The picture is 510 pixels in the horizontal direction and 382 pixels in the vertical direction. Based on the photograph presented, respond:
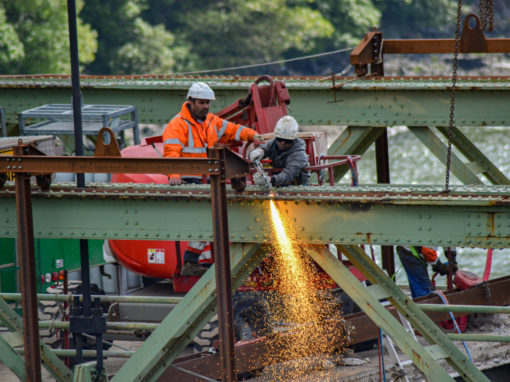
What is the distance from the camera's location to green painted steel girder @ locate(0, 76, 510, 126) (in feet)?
45.6

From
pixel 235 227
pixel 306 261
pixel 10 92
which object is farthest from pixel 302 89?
pixel 235 227

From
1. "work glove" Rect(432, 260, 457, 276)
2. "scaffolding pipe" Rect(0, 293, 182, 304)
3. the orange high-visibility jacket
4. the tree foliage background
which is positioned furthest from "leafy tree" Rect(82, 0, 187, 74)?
"scaffolding pipe" Rect(0, 293, 182, 304)

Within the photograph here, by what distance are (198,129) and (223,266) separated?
2.99 meters

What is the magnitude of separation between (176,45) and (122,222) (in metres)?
46.1

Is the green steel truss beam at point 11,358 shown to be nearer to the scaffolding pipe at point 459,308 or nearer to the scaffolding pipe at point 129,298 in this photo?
the scaffolding pipe at point 129,298

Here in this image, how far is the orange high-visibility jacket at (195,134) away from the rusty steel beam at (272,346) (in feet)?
8.23

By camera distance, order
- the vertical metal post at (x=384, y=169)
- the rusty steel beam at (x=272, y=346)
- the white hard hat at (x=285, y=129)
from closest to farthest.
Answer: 1. the white hard hat at (x=285, y=129)
2. the rusty steel beam at (x=272, y=346)
3. the vertical metal post at (x=384, y=169)

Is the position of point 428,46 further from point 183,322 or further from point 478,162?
point 183,322

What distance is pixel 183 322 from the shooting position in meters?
9.04

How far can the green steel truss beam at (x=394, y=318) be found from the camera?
352 inches

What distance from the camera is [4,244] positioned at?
13336mm

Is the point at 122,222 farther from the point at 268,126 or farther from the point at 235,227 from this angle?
the point at 268,126

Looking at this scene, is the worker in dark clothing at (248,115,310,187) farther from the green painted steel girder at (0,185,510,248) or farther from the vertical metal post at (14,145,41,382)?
the vertical metal post at (14,145,41,382)

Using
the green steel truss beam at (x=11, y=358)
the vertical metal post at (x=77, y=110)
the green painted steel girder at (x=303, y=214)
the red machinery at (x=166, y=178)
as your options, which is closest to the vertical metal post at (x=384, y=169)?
the red machinery at (x=166, y=178)
